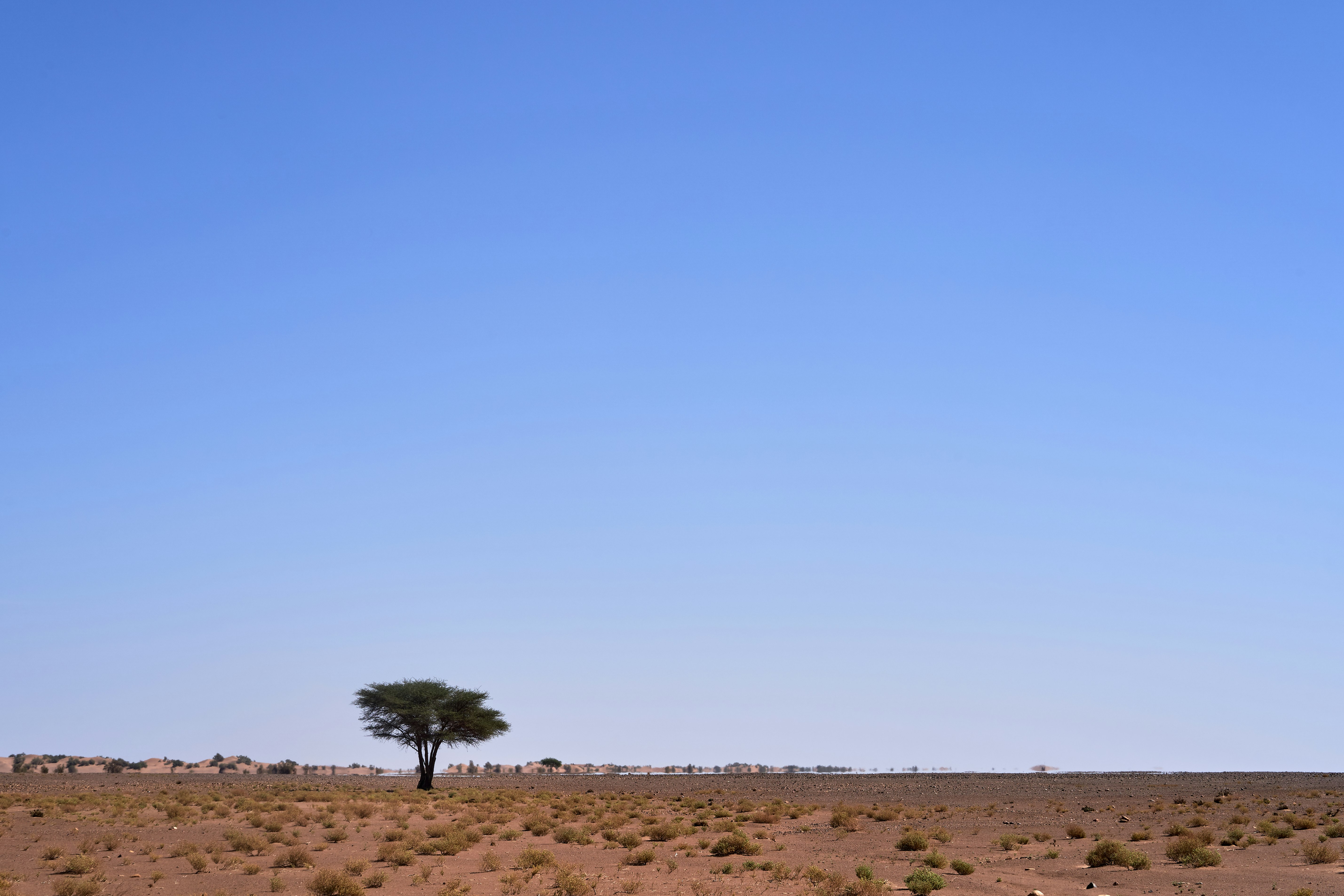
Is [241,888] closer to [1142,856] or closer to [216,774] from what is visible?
[1142,856]

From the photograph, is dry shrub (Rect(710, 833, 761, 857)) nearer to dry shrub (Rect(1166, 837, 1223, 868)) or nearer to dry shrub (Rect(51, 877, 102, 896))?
dry shrub (Rect(1166, 837, 1223, 868))

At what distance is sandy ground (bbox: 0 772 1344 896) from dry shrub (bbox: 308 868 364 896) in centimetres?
68

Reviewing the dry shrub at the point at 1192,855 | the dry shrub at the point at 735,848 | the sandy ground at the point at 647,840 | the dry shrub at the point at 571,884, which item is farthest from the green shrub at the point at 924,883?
the dry shrub at the point at 1192,855

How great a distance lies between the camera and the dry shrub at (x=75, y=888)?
76.5ft

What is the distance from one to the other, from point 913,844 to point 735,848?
5.75 meters

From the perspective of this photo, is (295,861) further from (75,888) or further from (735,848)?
(735,848)

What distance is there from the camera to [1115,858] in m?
26.8

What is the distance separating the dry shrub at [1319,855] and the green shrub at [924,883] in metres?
11.0

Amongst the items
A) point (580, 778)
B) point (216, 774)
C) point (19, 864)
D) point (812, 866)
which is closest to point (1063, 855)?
point (812, 866)

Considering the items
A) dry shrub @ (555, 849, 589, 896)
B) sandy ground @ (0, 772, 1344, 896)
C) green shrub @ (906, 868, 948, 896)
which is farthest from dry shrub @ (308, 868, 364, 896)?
green shrub @ (906, 868, 948, 896)

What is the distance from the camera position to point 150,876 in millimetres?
26281

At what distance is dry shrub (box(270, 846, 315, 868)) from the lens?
93.0 feet

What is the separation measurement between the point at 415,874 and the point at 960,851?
653 inches

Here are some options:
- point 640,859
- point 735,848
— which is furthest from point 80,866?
point 735,848
